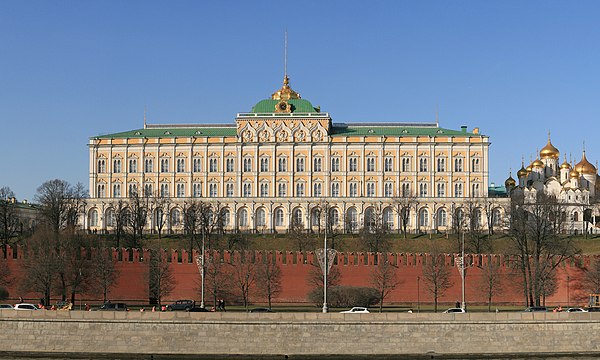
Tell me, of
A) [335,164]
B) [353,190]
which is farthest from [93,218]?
[353,190]

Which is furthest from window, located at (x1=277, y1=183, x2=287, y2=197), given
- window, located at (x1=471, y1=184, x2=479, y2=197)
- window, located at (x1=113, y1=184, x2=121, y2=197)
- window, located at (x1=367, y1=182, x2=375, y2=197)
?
window, located at (x1=471, y1=184, x2=479, y2=197)

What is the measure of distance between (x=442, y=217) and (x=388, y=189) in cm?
696

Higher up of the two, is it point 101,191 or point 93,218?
point 101,191

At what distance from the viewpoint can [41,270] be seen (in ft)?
214

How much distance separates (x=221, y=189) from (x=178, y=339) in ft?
230

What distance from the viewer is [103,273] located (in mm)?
67625

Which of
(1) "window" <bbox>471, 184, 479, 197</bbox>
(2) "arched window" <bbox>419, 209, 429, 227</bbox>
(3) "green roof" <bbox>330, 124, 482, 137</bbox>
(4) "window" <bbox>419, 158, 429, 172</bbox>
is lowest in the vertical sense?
(2) "arched window" <bbox>419, 209, 429, 227</bbox>

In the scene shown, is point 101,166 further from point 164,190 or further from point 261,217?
point 261,217

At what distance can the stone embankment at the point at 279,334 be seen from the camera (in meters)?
45.7

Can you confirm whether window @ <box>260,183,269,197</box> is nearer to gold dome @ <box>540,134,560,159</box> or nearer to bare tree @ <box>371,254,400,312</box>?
gold dome @ <box>540,134,560,159</box>

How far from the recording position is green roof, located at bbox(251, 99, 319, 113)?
118438 millimetres

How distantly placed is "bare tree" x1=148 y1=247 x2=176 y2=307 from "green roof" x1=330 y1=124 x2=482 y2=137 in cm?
4992

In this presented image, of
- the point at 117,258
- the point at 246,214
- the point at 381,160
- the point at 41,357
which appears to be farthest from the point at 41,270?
the point at 381,160

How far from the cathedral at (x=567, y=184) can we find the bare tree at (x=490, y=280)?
33.1 meters
